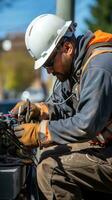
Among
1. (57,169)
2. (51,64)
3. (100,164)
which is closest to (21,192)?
(57,169)

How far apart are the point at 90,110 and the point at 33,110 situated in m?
0.91

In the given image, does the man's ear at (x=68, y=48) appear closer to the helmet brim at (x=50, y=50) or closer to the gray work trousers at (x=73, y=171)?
the helmet brim at (x=50, y=50)

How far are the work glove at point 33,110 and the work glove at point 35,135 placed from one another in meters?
0.51

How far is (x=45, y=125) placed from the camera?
4.34 m

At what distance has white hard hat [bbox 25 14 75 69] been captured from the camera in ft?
14.8

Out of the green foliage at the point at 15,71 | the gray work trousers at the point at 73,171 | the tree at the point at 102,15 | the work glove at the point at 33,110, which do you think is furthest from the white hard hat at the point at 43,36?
the green foliage at the point at 15,71

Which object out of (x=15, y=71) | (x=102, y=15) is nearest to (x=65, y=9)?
(x=102, y=15)

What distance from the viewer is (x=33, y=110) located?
498 centimetres

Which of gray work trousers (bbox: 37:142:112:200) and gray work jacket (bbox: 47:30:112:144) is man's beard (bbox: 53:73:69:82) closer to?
A: gray work jacket (bbox: 47:30:112:144)

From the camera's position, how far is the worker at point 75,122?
13.8 ft

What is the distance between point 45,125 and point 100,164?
20.9 inches

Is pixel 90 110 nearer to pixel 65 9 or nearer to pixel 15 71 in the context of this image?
pixel 65 9

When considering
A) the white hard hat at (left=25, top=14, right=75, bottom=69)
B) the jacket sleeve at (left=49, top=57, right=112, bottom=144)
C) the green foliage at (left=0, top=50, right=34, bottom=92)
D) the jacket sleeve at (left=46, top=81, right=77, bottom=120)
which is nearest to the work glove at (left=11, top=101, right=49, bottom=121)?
the jacket sleeve at (left=46, top=81, right=77, bottom=120)

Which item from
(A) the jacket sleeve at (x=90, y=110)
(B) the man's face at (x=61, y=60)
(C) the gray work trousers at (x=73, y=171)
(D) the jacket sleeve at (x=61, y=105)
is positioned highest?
(B) the man's face at (x=61, y=60)
